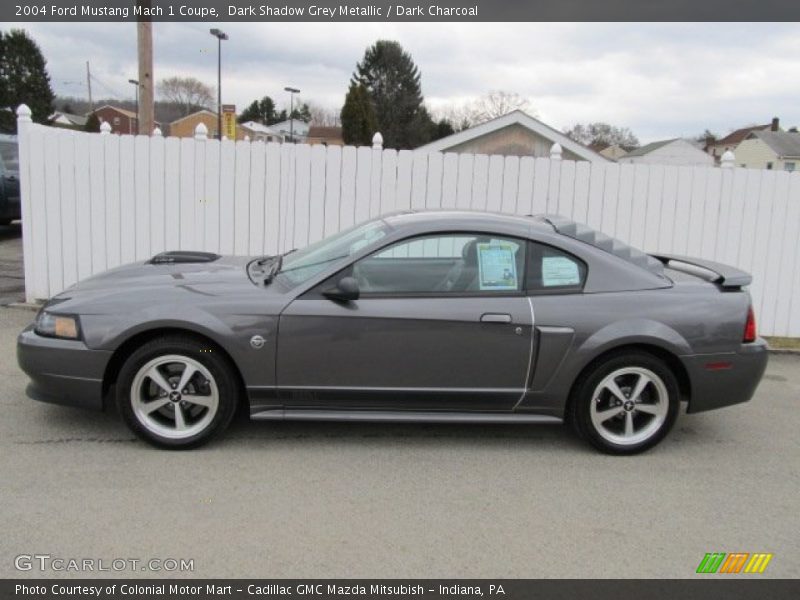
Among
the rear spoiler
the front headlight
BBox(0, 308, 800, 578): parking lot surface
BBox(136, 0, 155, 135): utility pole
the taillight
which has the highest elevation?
BBox(136, 0, 155, 135): utility pole

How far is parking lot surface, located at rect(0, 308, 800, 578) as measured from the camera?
119 inches

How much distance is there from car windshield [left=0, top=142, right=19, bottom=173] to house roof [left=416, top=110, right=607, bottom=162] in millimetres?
10888

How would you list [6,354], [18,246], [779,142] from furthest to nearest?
1. [779,142]
2. [18,246]
3. [6,354]

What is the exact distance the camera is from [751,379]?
4266mm

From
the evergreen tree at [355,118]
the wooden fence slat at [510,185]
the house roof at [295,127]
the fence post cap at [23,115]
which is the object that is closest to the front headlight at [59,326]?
the fence post cap at [23,115]

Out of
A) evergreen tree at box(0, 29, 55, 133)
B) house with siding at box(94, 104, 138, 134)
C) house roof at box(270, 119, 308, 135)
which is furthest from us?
house roof at box(270, 119, 308, 135)

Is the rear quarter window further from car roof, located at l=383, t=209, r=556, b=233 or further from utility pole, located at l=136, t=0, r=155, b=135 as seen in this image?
utility pole, located at l=136, t=0, r=155, b=135

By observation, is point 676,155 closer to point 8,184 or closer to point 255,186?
point 8,184

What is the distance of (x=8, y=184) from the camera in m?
12.4

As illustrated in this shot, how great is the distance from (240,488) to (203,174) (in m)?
4.66

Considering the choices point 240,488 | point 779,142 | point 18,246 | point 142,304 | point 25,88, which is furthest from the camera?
point 779,142

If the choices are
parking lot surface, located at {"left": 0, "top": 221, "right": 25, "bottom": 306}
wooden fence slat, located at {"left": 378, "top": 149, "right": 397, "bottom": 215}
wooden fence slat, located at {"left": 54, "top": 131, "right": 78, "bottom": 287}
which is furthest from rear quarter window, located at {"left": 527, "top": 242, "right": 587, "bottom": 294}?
parking lot surface, located at {"left": 0, "top": 221, "right": 25, "bottom": 306}
